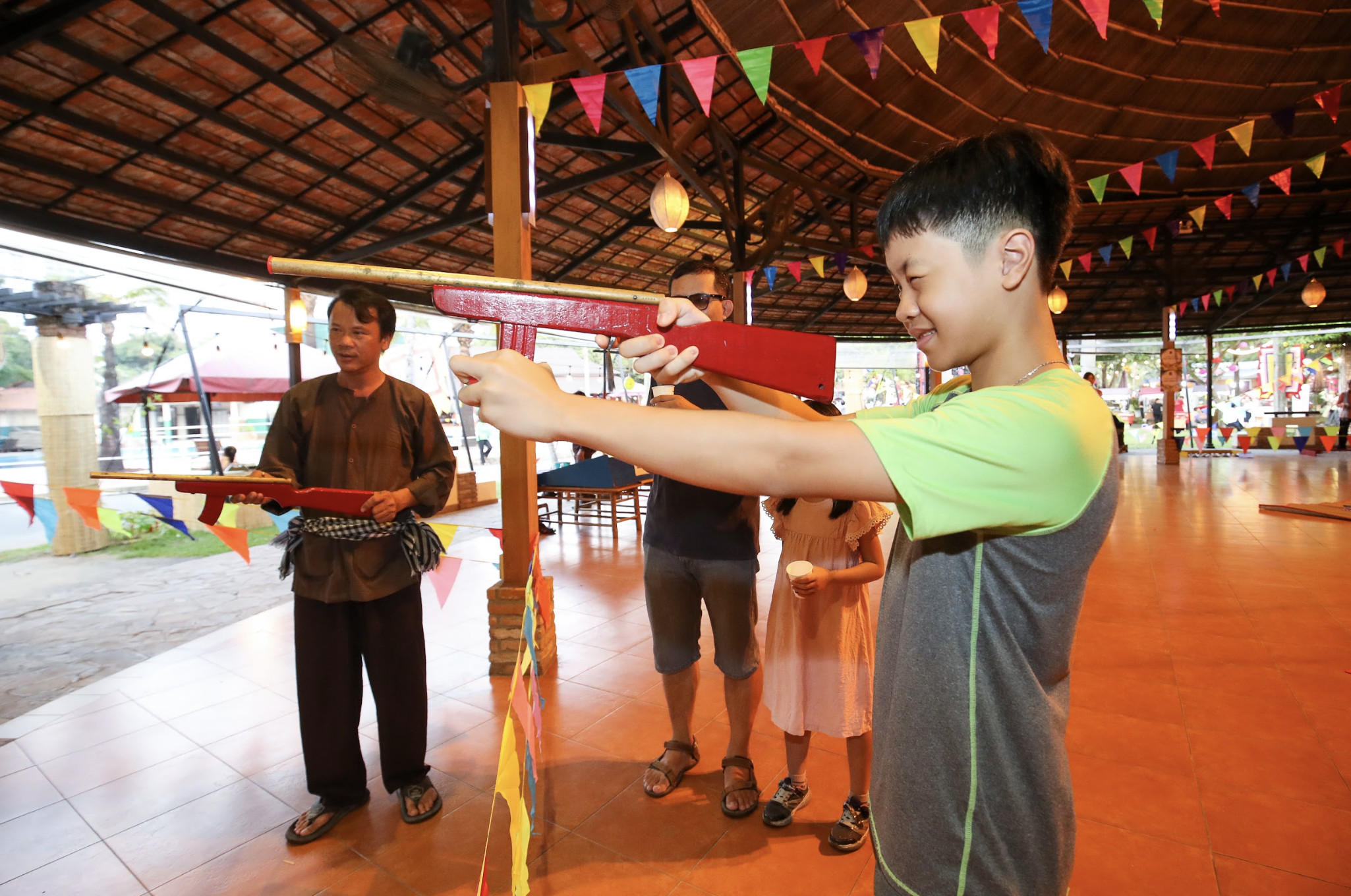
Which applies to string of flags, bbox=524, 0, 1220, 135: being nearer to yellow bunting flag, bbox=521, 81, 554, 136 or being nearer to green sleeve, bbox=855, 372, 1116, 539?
yellow bunting flag, bbox=521, 81, 554, 136

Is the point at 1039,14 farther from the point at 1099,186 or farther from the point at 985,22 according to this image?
the point at 1099,186

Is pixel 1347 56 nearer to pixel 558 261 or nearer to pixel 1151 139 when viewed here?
pixel 1151 139

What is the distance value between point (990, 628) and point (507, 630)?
301 centimetres

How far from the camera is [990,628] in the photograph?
78cm

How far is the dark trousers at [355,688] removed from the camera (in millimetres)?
2172

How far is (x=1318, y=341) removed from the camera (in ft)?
48.0

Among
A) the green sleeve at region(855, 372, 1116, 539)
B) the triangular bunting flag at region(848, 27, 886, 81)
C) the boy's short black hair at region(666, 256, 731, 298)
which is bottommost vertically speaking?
the green sleeve at region(855, 372, 1116, 539)

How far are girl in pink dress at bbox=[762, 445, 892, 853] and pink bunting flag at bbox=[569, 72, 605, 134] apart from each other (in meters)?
2.50

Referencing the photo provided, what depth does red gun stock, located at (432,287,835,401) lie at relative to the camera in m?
1.00

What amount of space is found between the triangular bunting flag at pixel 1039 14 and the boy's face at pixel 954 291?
315cm

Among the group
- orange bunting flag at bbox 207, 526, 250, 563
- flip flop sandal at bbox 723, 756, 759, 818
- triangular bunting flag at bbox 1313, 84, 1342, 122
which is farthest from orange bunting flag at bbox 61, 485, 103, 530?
triangular bunting flag at bbox 1313, 84, 1342, 122

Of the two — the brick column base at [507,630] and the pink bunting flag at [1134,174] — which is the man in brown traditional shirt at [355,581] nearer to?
the brick column base at [507,630]

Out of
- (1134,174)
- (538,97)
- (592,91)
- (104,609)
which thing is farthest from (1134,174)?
(104,609)

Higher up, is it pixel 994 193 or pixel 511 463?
pixel 994 193
